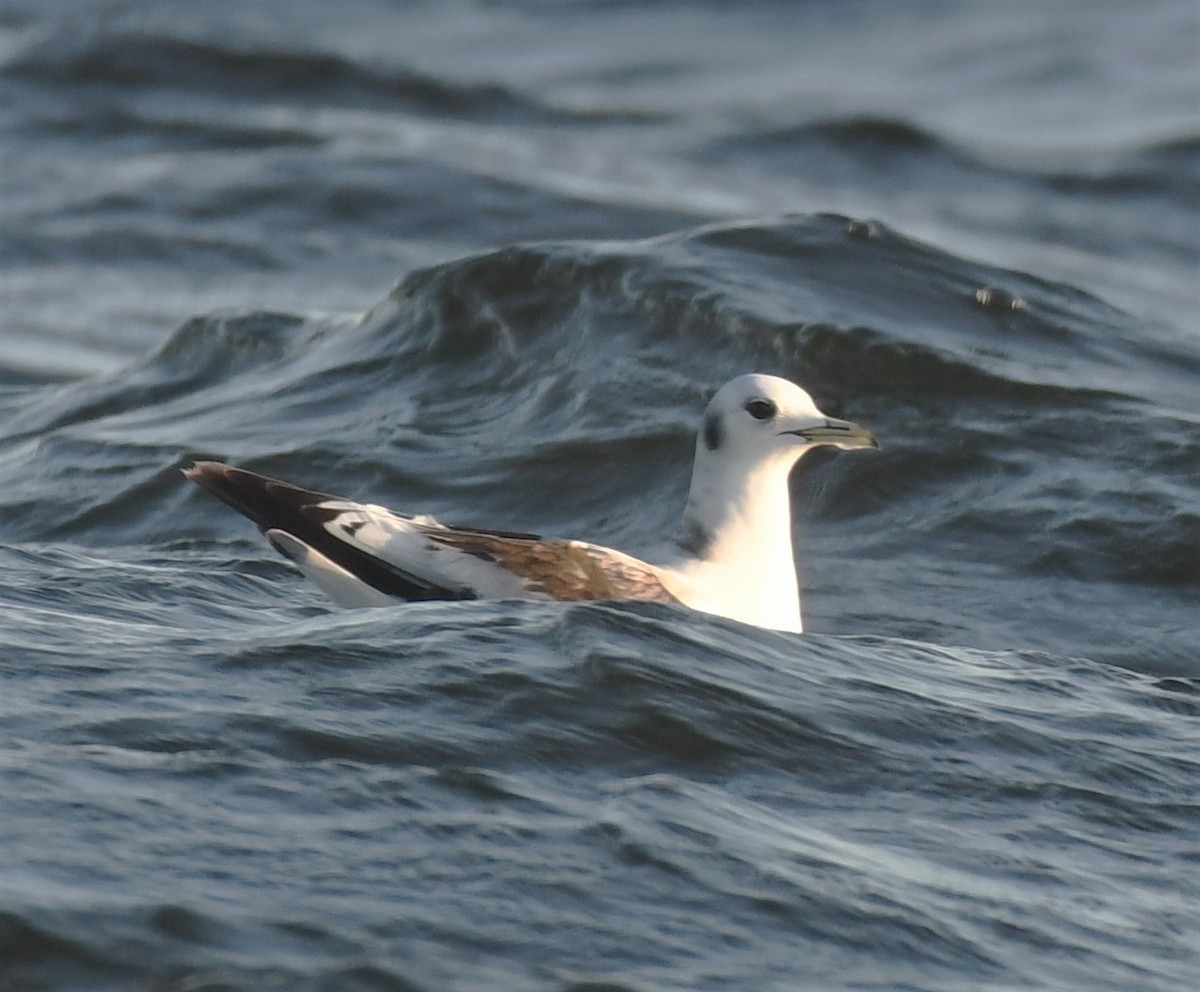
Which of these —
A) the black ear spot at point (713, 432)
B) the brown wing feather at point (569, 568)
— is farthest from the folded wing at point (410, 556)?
the black ear spot at point (713, 432)

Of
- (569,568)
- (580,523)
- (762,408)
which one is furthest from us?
(580,523)

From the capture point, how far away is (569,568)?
7.29 m

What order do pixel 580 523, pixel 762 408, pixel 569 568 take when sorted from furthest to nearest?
pixel 580 523
pixel 762 408
pixel 569 568

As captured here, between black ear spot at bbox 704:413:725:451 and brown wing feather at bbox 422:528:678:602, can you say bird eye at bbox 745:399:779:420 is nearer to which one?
black ear spot at bbox 704:413:725:451

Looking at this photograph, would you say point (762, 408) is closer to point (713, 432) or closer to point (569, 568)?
point (713, 432)

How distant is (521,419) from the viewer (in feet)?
37.1

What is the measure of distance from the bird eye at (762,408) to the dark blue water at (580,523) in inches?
32.1

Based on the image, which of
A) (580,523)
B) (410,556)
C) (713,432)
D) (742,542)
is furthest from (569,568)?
(580,523)

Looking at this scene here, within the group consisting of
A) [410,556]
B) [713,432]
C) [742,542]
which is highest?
[713,432]

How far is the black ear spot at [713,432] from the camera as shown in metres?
8.21

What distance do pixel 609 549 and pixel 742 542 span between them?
1.49 ft

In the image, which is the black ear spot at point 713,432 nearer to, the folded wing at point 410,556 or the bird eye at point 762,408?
the bird eye at point 762,408

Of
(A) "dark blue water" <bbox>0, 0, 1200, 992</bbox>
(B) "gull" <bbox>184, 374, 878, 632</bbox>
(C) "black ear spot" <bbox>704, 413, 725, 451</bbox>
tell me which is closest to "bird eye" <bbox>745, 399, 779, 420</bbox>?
(B) "gull" <bbox>184, 374, 878, 632</bbox>

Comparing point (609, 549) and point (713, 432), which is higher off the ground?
point (713, 432)
